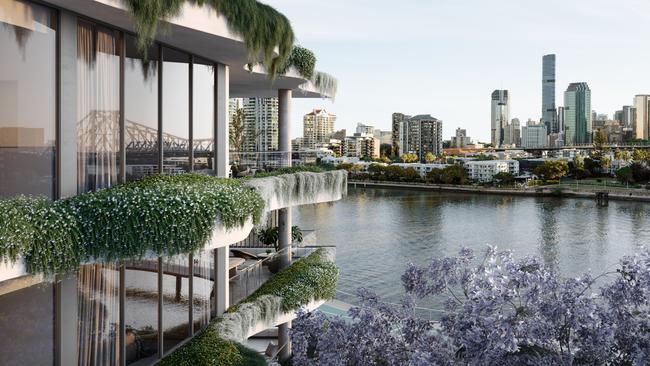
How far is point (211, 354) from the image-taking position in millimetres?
8734

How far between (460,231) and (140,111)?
46675 mm

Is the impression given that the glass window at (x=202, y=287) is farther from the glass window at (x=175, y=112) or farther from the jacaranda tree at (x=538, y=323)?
the jacaranda tree at (x=538, y=323)

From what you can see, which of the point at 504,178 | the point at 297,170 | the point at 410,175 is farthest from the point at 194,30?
the point at 410,175

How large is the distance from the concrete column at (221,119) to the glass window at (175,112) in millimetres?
1017

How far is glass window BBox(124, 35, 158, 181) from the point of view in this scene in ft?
25.4

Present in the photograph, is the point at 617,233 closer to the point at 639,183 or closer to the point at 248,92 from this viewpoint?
the point at 248,92

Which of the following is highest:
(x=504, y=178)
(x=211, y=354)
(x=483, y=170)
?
A: (x=483, y=170)

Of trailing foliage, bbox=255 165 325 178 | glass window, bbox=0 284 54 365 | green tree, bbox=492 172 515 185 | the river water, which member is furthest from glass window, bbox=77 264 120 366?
green tree, bbox=492 172 515 185

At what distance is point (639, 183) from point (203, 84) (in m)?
99.4

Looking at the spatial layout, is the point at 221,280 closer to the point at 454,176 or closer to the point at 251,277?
the point at 251,277

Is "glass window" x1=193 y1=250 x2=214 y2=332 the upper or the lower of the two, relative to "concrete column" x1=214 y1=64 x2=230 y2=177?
lower

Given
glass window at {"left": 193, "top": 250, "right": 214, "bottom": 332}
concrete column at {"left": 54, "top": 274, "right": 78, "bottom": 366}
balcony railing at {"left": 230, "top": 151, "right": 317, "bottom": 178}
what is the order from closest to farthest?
concrete column at {"left": 54, "top": 274, "right": 78, "bottom": 366} → glass window at {"left": 193, "top": 250, "right": 214, "bottom": 332} → balcony railing at {"left": 230, "top": 151, "right": 317, "bottom": 178}

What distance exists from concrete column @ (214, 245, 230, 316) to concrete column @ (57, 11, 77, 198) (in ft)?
13.0

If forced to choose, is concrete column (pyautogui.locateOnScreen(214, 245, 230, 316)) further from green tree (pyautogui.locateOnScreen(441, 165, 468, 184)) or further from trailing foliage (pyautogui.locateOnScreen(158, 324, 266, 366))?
green tree (pyautogui.locateOnScreen(441, 165, 468, 184))
